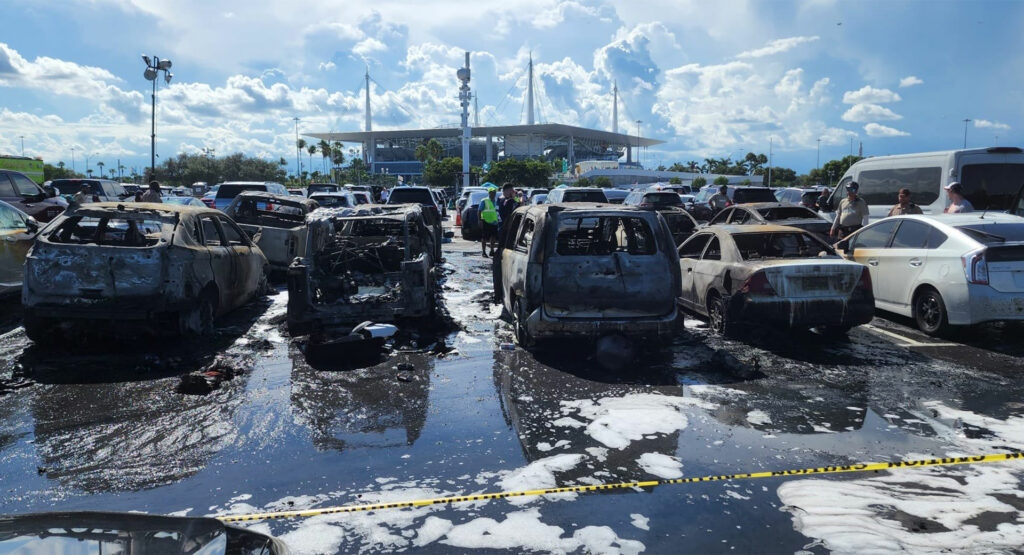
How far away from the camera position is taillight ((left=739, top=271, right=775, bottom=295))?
7.30 m

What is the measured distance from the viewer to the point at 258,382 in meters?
6.31

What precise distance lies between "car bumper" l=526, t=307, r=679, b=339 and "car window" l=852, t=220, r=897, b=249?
3976 mm

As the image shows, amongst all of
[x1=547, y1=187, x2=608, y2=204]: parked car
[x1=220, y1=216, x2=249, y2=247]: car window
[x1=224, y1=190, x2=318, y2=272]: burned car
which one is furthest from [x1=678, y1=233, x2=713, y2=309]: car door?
[x1=547, y1=187, x2=608, y2=204]: parked car

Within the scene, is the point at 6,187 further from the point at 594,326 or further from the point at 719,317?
the point at 719,317

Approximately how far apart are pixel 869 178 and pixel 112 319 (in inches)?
532

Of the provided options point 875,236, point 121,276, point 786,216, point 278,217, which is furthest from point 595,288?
point 278,217

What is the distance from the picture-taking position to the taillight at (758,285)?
7305mm

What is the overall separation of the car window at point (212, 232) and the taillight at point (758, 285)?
6.52m

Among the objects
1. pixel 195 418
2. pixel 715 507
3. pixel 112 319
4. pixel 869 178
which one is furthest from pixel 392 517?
pixel 869 178

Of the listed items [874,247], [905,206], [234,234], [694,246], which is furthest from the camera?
[905,206]

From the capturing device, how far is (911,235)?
8.41m

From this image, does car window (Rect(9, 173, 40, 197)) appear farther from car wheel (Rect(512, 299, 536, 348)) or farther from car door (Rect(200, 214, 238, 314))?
car wheel (Rect(512, 299, 536, 348))

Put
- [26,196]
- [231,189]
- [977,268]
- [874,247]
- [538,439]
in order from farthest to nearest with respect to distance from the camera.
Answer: [231,189] < [26,196] < [874,247] < [977,268] < [538,439]

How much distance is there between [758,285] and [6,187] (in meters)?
15.9
